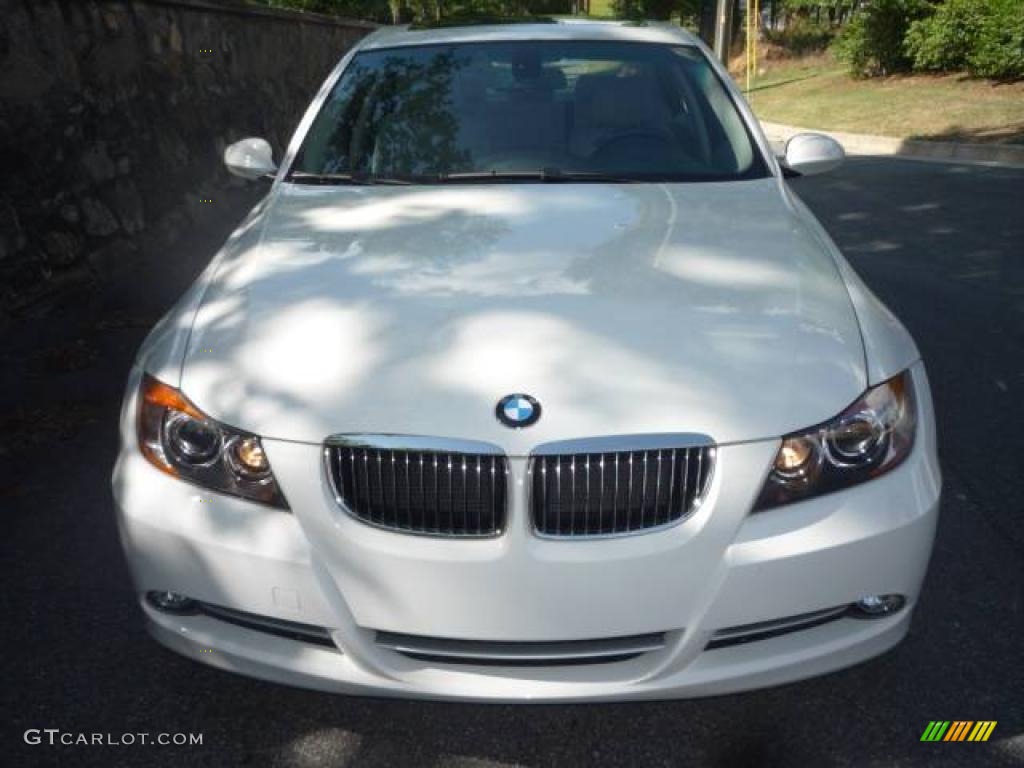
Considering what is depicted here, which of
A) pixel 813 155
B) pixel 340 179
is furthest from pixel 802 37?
pixel 340 179

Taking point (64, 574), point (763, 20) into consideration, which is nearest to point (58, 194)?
point (64, 574)

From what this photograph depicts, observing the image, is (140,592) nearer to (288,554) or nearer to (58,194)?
(288,554)

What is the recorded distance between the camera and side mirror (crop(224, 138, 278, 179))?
3.78 meters

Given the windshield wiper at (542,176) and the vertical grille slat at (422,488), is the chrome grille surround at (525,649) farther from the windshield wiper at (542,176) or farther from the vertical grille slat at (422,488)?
the windshield wiper at (542,176)

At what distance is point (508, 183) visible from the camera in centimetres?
330

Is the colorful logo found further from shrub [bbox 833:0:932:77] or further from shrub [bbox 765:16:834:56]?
shrub [bbox 765:16:834:56]

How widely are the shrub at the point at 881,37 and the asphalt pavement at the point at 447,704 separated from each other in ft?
65.4

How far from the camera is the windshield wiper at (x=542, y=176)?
3330 millimetres

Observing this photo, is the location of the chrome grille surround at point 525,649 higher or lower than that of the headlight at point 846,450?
lower

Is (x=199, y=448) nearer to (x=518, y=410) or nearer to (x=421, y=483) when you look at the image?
(x=421, y=483)

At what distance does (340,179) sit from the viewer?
3.44 m

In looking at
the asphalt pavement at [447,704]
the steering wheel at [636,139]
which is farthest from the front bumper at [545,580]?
the steering wheel at [636,139]

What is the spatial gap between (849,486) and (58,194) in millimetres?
5337

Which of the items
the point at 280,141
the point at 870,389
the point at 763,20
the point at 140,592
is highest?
the point at 870,389
